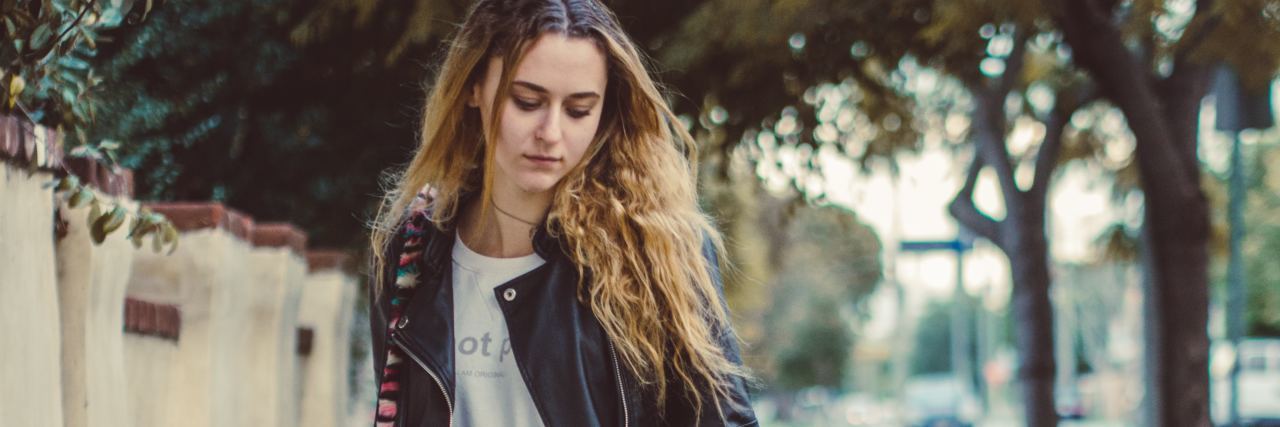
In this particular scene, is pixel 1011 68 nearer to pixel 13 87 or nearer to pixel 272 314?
pixel 272 314

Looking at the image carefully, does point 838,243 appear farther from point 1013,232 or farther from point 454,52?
point 454,52

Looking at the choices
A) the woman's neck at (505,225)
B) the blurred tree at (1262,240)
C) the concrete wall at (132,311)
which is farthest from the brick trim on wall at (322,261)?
the blurred tree at (1262,240)

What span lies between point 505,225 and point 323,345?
4545 mm

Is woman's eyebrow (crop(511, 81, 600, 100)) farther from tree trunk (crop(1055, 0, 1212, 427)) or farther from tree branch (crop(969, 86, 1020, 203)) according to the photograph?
tree branch (crop(969, 86, 1020, 203))

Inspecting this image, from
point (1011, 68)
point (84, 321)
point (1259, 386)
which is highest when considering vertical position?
point (1011, 68)

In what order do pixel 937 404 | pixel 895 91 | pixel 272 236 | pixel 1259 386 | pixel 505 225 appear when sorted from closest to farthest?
pixel 505 225 < pixel 272 236 < pixel 895 91 < pixel 1259 386 < pixel 937 404

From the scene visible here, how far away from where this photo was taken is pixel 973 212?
13.0 meters

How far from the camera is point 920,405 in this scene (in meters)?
54.3

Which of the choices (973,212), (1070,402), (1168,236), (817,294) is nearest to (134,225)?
(1168,236)

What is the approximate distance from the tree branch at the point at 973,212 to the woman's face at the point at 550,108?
10.1m

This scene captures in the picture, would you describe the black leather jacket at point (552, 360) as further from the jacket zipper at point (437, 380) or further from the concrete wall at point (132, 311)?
the concrete wall at point (132, 311)

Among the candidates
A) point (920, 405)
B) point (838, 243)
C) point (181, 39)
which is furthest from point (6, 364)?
point (920, 405)

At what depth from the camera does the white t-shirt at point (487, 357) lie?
2824 millimetres

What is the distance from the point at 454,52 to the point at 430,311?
466mm
